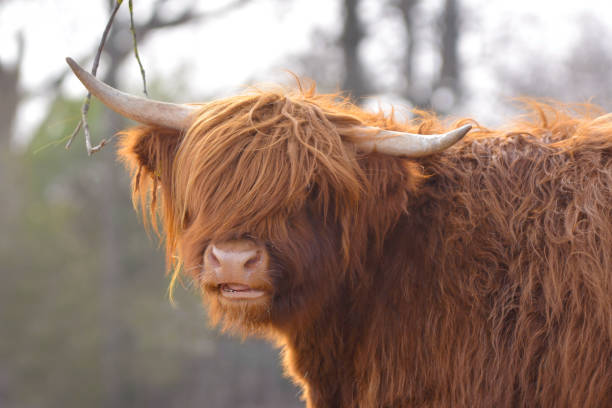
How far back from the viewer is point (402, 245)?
9.73 feet

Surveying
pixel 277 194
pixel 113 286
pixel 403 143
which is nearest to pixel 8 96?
pixel 113 286

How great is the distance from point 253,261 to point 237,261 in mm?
67

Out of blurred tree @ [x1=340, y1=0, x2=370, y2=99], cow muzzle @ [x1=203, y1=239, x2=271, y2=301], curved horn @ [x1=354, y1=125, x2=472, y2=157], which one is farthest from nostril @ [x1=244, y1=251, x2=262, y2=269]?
blurred tree @ [x1=340, y1=0, x2=370, y2=99]

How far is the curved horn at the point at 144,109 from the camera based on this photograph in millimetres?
3105

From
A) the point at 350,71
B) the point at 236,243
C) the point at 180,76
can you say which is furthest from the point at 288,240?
the point at 180,76

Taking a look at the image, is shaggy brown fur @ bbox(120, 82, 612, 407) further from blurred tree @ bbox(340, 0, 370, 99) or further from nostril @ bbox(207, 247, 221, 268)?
blurred tree @ bbox(340, 0, 370, 99)

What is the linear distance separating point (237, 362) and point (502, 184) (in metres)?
16.4

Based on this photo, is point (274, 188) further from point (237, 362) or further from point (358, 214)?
point (237, 362)

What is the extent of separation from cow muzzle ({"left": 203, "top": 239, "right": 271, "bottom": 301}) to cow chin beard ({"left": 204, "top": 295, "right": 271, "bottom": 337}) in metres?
0.04

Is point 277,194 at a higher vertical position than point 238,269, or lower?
higher

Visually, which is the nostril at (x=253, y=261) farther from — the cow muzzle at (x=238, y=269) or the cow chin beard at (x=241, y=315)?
the cow chin beard at (x=241, y=315)

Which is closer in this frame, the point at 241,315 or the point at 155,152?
the point at 241,315

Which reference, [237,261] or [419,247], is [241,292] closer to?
[237,261]

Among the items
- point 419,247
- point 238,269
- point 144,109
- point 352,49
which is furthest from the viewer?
point 352,49
